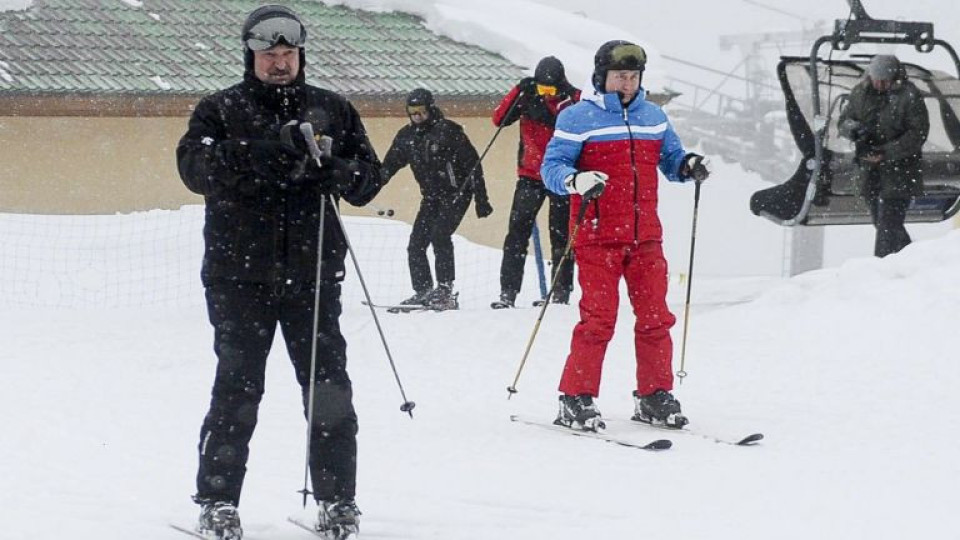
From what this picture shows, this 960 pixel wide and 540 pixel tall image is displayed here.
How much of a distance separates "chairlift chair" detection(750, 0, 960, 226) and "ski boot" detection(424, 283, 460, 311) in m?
2.41

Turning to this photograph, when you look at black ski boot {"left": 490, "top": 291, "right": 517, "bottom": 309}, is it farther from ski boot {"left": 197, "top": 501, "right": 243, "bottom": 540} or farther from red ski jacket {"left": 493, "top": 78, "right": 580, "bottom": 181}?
ski boot {"left": 197, "top": 501, "right": 243, "bottom": 540}

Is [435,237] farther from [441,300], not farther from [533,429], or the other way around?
[533,429]

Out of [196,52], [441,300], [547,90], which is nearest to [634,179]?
[547,90]

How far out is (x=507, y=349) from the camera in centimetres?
1045

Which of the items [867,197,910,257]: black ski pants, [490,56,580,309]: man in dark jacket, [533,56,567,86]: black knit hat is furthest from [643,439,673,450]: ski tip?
[867,197,910,257]: black ski pants

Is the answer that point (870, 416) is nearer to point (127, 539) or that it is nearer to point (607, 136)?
point (607, 136)

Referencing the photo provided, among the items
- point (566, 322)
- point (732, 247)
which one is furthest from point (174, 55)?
point (732, 247)

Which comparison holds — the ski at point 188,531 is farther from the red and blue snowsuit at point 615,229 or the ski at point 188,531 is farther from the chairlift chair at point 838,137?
the chairlift chair at point 838,137

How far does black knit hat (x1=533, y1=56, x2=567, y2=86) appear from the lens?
1151cm

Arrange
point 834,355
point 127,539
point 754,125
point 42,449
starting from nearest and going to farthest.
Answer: point 127,539
point 42,449
point 834,355
point 754,125

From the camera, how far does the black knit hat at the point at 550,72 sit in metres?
11.5

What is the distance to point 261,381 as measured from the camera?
209 inches

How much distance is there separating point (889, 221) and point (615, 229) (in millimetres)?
5556

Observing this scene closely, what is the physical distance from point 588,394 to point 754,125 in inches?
1519
